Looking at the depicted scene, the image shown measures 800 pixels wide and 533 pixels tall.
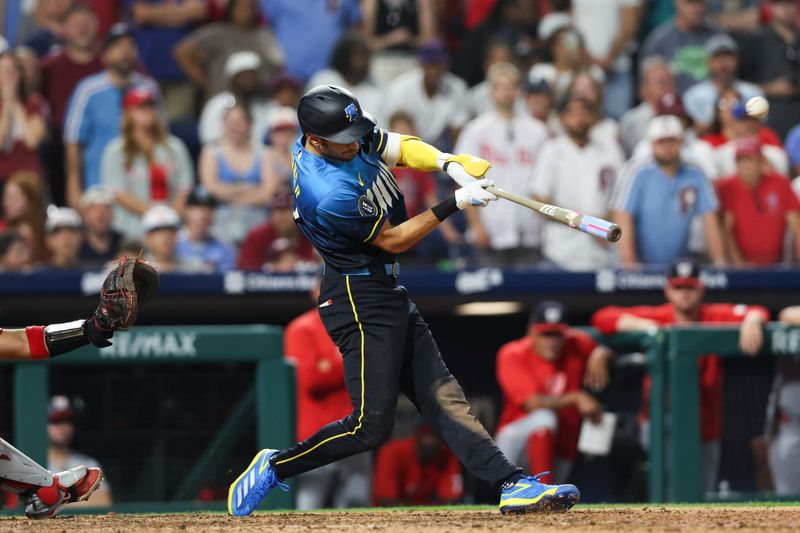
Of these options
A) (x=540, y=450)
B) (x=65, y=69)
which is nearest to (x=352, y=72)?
(x=65, y=69)

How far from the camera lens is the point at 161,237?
8.46 m

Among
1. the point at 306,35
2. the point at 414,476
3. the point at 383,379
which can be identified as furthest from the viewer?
the point at 306,35

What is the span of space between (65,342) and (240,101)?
15.3ft

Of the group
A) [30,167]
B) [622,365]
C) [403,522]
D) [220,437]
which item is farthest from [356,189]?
[30,167]

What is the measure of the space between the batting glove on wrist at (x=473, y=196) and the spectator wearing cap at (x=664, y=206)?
4061 millimetres

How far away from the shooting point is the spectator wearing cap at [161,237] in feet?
27.8

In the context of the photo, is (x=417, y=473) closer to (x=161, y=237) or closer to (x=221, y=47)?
(x=161, y=237)

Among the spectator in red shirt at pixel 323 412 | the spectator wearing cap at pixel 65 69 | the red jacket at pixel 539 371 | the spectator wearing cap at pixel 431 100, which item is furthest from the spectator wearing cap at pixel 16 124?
the red jacket at pixel 539 371

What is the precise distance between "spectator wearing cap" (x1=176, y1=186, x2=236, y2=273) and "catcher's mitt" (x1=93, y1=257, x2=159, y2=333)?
3716mm

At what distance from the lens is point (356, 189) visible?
5066mm

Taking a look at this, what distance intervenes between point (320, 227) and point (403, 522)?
1.13 m

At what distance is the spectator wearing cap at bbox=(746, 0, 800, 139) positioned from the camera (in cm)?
1027

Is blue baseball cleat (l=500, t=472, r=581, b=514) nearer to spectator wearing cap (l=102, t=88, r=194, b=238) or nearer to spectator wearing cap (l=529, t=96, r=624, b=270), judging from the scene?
spectator wearing cap (l=529, t=96, r=624, b=270)

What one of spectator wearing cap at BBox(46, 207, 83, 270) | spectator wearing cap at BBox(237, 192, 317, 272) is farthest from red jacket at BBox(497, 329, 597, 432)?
spectator wearing cap at BBox(46, 207, 83, 270)
